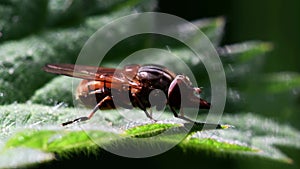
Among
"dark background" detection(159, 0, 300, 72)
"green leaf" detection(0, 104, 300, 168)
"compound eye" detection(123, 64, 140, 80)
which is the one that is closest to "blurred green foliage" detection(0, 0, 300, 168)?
"green leaf" detection(0, 104, 300, 168)

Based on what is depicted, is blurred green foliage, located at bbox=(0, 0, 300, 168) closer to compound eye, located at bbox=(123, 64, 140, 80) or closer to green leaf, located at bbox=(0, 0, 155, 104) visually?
green leaf, located at bbox=(0, 0, 155, 104)

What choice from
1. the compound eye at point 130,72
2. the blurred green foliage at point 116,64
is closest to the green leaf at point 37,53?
the blurred green foliage at point 116,64

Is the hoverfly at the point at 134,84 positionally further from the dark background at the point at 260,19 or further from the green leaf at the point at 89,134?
the dark background at the point at 260,19

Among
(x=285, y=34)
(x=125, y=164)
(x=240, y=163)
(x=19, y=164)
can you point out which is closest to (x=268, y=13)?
(x=285, y=34)

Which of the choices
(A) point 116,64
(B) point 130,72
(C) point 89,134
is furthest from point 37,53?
(C) point 89,134

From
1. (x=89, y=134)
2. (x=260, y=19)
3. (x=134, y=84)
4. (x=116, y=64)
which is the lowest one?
(x=89, y=134)

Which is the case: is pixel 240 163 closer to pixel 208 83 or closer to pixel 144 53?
pixel 208 83

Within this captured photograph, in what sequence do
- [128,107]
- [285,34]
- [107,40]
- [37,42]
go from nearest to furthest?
[128,107] < [37,42] < [107,40] < [285,34]

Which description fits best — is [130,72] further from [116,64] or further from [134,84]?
[116,64]
